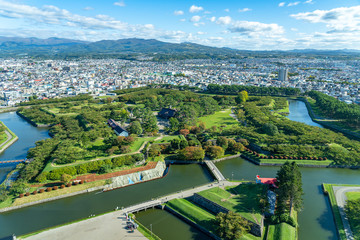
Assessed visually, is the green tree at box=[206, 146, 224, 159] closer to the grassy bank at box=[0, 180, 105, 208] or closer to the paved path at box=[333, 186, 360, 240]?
the paved path at box=[333, 186, 360, 240]

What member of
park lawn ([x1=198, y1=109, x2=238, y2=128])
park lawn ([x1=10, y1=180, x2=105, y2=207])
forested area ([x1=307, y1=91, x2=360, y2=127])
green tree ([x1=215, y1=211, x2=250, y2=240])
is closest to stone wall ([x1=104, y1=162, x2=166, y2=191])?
park lawn ([x1=10, y1=180, x2=105, y2=207])

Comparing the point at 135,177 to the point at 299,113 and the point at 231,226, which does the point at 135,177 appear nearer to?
Answer: the point at 231,226

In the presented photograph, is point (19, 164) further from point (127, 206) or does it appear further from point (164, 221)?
point (164, 221)

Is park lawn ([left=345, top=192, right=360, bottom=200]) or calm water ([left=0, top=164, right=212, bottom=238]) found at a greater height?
park lawn ([left=345, top=192, right=360, bottom=200])

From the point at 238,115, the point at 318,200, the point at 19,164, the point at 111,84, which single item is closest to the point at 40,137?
the point at 19,164

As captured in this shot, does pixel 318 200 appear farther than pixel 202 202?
Yes

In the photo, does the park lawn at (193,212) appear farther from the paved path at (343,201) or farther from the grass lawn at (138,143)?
the grass lawn at (138,143)

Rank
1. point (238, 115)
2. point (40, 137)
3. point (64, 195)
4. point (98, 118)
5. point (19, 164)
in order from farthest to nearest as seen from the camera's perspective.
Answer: point (238, 115), point (98, 118), point (40, 137), point (19, 164), point (64, 195)
